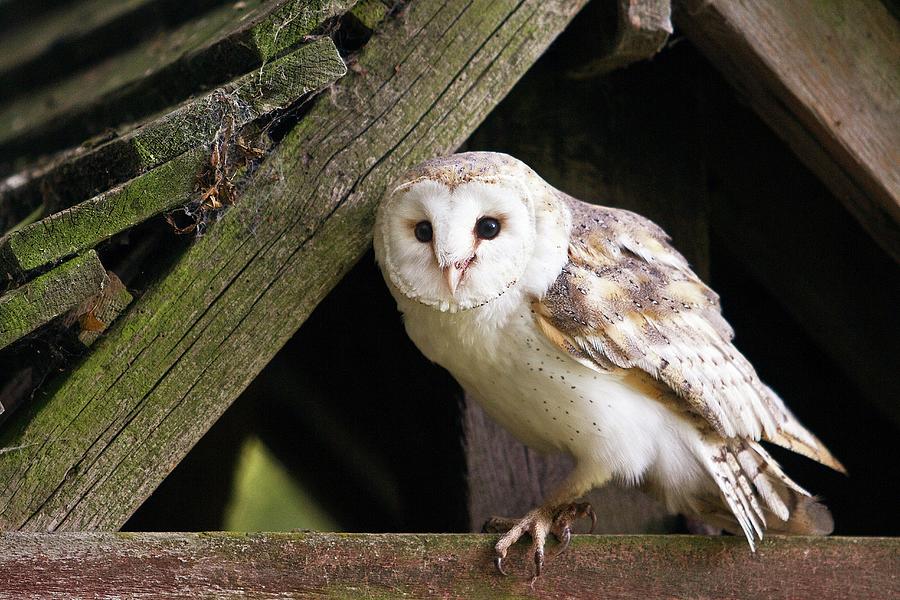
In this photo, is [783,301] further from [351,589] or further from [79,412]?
[79,412]

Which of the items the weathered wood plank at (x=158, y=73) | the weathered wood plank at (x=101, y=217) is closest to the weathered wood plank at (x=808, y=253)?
the weathered wood plank at (x=158, y=73)

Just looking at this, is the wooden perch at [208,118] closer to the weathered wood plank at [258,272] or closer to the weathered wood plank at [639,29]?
the weathered wood plank at [258,272]

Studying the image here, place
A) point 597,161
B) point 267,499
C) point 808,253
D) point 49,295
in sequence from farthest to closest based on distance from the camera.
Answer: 1. point 267,499
2. point 808,253
3. point 597,161
4. point 49,295

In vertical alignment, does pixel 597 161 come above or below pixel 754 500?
above

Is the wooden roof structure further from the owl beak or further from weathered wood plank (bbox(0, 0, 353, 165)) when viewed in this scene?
the owl beak

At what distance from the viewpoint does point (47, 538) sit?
4.06 ft

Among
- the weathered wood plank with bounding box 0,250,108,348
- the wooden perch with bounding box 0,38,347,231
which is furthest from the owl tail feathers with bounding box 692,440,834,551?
the weathered wood plank with bounding box 0,250,108,348

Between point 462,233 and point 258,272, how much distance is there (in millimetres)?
305

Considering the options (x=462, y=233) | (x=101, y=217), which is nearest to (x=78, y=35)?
(x=101, y=217)

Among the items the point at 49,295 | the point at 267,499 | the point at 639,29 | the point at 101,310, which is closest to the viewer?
the point at 49,295

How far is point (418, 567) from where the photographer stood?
1.34 metres

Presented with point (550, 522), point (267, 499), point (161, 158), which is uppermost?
point (161, 158)

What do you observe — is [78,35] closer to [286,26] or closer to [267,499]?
[267,499]

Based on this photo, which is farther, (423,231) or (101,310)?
(423,231)
